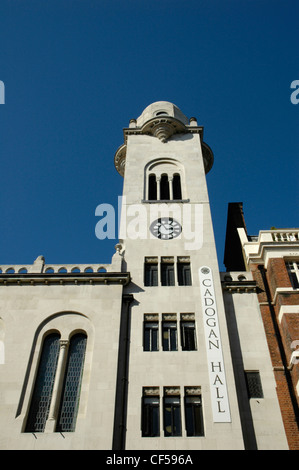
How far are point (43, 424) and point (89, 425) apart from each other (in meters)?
2.52

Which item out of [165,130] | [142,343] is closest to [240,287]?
[142,343]

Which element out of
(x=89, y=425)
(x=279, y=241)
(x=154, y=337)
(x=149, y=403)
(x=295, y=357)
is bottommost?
(x=89, y=425)

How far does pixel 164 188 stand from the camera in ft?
122

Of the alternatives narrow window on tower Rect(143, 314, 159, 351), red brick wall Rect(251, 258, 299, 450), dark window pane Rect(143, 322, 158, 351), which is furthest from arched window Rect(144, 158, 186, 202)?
dark window pane Rect(143, 322, 158, 351)

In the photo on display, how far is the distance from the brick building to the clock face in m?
5.06

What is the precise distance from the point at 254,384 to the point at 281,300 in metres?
5.13

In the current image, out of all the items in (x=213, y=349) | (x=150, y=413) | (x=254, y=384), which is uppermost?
(x=213, y=349)

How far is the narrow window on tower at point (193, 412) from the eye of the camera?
21.1m

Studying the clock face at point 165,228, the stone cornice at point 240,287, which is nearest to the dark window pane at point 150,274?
the clock face at point 165,228

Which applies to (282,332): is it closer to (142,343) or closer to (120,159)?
(142,343)

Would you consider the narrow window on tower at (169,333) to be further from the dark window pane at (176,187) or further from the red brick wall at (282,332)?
the dark window pane at (176,187)
